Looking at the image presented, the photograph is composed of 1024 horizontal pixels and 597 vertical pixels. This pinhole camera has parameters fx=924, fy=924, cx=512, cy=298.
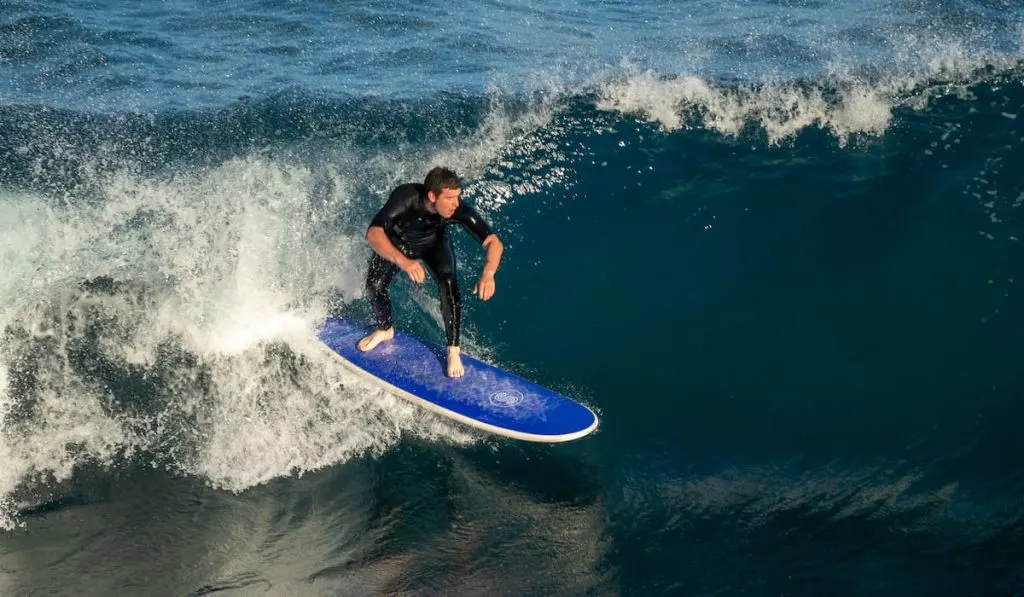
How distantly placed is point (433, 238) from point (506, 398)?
1325 millimetres

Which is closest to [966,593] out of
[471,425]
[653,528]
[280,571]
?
[653,528]

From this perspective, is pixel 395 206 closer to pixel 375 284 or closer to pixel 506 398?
pixel 375 284

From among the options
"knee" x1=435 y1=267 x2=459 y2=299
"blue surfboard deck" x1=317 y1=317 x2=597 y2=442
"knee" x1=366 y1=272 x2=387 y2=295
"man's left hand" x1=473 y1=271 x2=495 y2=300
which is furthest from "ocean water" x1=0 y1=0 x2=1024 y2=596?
"man's left hand" x1=473 y1=271 x2=495 y2=300

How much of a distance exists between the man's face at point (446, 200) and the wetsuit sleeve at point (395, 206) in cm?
21

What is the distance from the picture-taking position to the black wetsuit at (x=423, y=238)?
672 cm

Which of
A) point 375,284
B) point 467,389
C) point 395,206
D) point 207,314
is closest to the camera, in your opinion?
point 395,206

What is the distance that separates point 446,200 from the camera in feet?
21.0

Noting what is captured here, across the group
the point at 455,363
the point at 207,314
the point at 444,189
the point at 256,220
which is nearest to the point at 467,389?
the point at 455,363

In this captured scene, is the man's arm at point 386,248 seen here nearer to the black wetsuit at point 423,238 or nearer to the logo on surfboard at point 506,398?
the black wetsuit at point 423,238

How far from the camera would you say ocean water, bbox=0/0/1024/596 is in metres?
5.80

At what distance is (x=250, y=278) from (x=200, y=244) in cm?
83

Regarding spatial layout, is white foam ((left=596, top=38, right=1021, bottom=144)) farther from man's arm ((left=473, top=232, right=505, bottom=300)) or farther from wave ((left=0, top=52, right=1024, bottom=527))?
man's arm ((left=473, top=232, right=505, bottom=300))

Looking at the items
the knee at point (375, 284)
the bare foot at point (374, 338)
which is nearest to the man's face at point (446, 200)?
the knee at point (375, 284)

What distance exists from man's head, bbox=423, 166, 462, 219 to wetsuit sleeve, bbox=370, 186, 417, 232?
0.25 m
